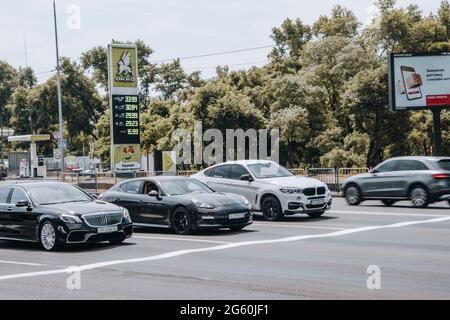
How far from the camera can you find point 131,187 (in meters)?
19.4

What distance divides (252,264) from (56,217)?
463 cm

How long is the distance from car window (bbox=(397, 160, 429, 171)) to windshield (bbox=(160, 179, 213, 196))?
830cm

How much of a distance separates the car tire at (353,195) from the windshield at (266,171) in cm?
488

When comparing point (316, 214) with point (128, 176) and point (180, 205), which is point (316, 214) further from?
point (128, 176)

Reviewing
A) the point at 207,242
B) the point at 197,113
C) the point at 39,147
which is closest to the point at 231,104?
the point at 197,113

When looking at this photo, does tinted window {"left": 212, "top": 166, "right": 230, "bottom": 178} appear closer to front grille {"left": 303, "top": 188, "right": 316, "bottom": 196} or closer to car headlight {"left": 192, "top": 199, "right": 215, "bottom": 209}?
front grille {"left": 303, "top": 188, "right": 316, "bottom": 196}

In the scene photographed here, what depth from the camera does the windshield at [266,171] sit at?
21406mm

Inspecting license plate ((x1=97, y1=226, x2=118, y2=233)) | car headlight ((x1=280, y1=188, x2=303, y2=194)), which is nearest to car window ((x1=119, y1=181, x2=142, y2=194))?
license plate ((x1=97, y1=226, x2=118, y2=233))

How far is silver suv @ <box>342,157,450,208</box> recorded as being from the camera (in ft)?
76.9

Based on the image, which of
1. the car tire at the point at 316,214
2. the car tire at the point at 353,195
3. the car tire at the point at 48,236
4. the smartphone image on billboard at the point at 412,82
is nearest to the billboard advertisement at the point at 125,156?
the smartphone image on billboard at the point at 412,82

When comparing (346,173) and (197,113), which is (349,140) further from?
(346,173)

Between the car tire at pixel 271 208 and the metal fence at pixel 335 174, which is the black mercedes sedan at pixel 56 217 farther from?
the metal fence at pixel 335 174
